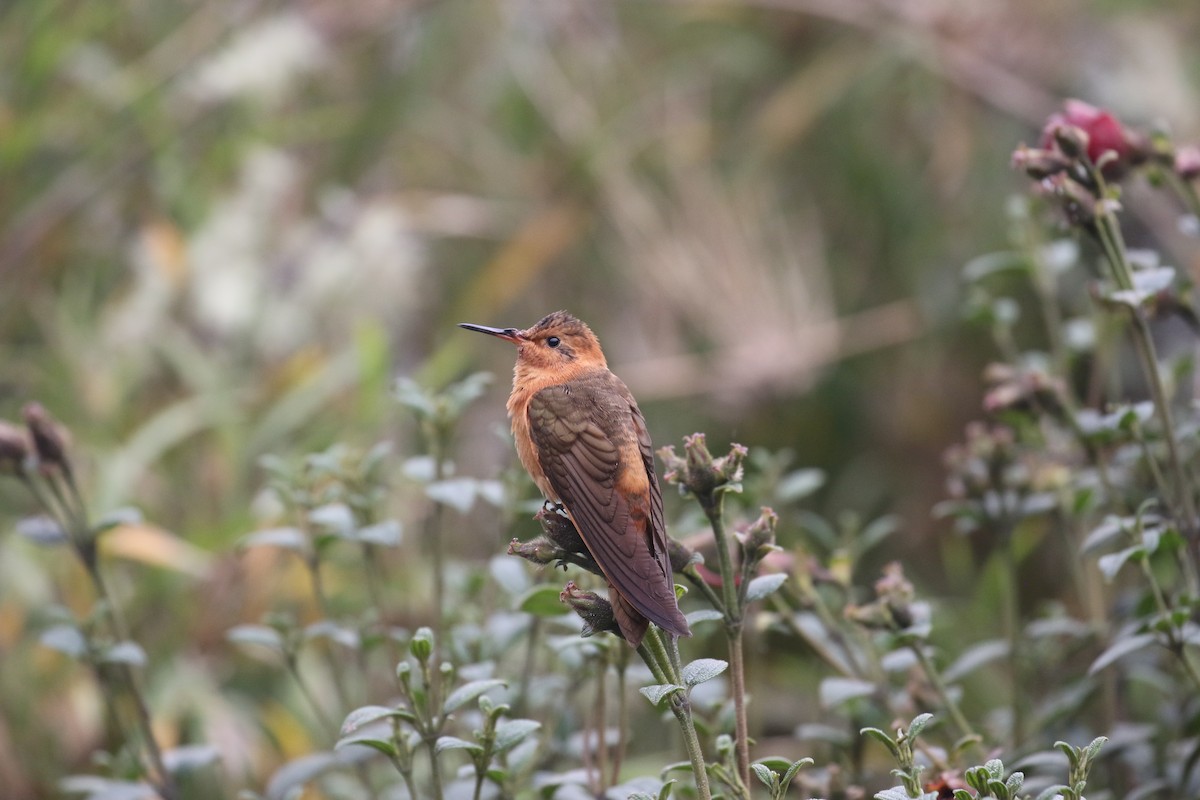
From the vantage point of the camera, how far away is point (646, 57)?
4.05m

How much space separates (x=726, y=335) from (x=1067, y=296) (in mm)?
927

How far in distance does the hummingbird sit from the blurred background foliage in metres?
1.41

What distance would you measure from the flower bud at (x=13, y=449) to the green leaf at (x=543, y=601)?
0.51m

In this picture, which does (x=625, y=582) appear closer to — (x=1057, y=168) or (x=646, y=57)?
(x=1057, y=168)

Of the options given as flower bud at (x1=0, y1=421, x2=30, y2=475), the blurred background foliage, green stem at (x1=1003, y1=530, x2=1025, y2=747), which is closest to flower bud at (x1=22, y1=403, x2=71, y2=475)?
flower bud at (x1=0, y1=421, x2=30, y2=475)

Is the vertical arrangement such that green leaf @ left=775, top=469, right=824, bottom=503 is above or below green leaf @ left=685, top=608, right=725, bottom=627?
above

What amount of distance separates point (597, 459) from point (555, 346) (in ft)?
0.72

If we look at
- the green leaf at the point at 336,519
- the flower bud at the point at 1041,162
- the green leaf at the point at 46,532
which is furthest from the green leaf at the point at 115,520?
the flower bud at the point at 1041,162

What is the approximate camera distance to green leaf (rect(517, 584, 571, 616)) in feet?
3.13

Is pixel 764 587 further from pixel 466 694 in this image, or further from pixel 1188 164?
pixel 1188 164

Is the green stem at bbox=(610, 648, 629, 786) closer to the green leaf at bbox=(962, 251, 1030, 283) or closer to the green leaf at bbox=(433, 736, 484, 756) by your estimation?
the green leaf at bbox=(433, 736, 484, 756)

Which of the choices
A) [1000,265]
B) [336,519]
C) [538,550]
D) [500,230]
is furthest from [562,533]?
[500,230]

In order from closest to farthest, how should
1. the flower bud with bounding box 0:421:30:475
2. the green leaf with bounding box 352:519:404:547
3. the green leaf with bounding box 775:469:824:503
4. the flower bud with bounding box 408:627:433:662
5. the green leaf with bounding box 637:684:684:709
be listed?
the green leaf with bounding box 637:684:684:709 → the flower bud with bounding box 408:627:433:662 → the green leaf with bounding box 352:519:404:547 → the flower bud with bounding box 0:421:30:475 → the green leaf with bounding box 775:469:824:503

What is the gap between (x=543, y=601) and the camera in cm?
99
